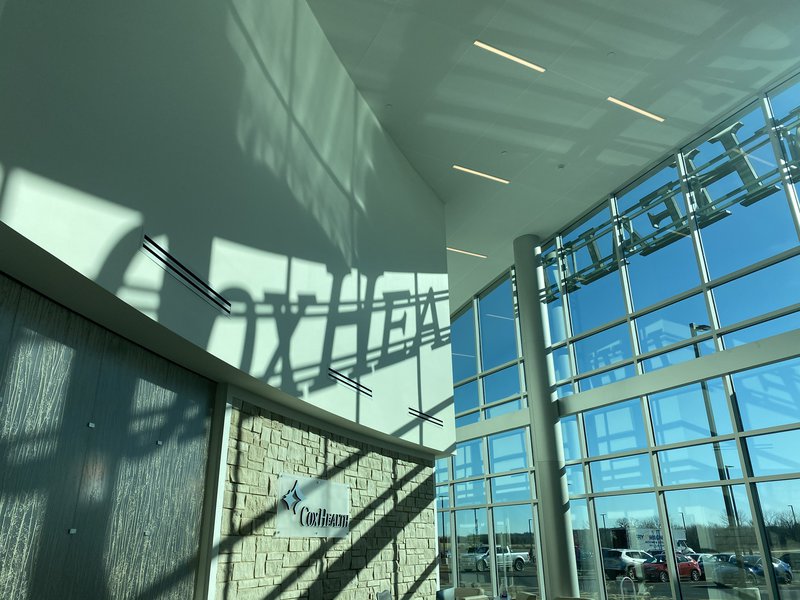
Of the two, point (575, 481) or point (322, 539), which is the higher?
point (575, 481)

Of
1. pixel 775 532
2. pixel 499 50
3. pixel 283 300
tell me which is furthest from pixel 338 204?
pixel 775 532

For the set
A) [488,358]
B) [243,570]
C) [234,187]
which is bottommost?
[243,570]

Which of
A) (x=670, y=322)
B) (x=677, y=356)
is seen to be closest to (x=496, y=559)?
(x=677, y=356)

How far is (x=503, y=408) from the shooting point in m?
13.6

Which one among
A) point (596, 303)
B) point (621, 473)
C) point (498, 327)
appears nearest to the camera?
point (621, 473)

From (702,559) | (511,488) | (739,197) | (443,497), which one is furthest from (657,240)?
(443,497)

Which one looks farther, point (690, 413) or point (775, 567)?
point (690, 413)

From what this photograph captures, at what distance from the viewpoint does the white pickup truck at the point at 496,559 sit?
12.2 metres

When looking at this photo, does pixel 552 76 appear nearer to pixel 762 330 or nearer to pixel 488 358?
pixel 762 330

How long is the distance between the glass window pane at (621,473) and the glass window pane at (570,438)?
44 cm

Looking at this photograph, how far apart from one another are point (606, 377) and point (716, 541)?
3.29 metres

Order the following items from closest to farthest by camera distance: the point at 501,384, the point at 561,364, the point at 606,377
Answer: the point at 606,377 → the point at 561,364 → the point at 501,384

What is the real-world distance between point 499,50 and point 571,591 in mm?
9315

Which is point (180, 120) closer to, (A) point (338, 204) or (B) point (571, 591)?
(A) point (338, 204)
